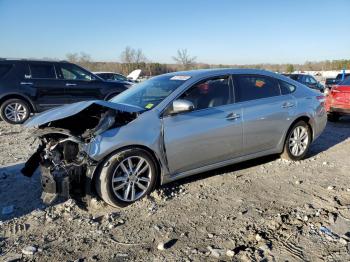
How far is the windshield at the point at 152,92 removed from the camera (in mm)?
4725

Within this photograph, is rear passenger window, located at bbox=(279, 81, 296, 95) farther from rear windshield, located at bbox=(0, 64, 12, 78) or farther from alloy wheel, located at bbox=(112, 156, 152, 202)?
rear windshield, located at bbox=(0, 64, 12, 78)

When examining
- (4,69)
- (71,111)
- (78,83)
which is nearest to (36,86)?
(4,69)

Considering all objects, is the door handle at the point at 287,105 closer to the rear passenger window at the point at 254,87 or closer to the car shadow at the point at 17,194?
the rear passenger window at the point at 254,87

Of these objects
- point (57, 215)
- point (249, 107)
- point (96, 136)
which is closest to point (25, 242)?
point (57, 215)

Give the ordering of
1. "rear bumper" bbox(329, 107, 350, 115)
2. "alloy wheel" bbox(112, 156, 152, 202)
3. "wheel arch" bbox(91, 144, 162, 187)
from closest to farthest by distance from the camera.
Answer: "wheel arch" bbox(91, 144, 162, 187) → "alloy wheel" bbox(112, 156, 152, 202) → "rear bumper" bbox(329, 107, 350, 115)

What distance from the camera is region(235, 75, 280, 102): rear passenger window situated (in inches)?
207

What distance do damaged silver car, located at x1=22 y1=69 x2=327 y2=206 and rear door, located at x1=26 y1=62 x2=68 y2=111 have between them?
222 inches

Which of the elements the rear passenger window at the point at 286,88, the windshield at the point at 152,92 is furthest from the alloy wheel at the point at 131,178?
the rear passenger window at the point at 286,88

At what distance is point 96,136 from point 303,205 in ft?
8.42

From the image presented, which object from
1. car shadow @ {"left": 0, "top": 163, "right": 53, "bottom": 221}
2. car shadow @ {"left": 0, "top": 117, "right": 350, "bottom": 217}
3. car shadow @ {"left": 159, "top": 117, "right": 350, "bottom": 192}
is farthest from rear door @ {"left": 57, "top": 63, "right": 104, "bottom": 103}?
car shadow @ {"left": 159, "top": 117, "right": 350, "bottom": 192}

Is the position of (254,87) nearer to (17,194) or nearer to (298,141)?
(298,141)

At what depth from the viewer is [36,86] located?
10.3 meters

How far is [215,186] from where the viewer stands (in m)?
Answer: 4.92

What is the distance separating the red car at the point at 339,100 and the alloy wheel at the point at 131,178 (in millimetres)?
7289
